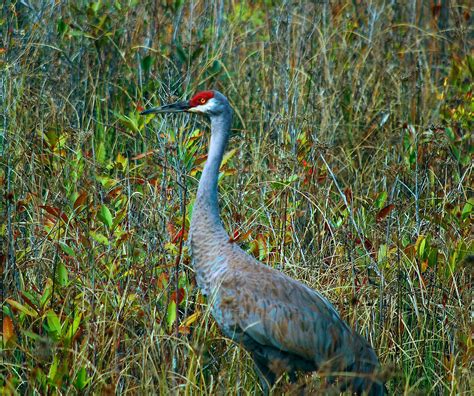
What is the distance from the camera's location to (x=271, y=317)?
13.4 feet

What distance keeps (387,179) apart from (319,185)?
1.48ft

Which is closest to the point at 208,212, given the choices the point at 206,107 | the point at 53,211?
the point at 206,107

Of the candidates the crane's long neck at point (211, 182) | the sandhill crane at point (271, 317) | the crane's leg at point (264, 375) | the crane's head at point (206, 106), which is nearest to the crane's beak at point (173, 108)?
the crane's head at point (206, 106)

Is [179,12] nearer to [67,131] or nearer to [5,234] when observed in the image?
[67,131]

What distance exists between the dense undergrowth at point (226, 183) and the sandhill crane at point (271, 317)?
0.44 feet

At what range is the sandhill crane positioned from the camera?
4043mm

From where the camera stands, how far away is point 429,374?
437 centimetres

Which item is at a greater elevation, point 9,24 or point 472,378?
point 9,24

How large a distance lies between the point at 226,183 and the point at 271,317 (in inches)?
61.0

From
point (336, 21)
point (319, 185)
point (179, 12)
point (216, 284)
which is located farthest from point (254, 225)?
point (336, 21)

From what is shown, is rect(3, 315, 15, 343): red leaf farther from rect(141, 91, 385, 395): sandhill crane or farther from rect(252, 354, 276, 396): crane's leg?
rect(252, 354, 276, 396): crane's leg

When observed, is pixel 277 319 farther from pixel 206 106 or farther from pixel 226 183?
pixel 226 183

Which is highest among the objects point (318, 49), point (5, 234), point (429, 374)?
point (318, 49)

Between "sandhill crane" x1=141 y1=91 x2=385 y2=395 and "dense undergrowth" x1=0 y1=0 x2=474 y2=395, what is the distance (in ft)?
0.44
